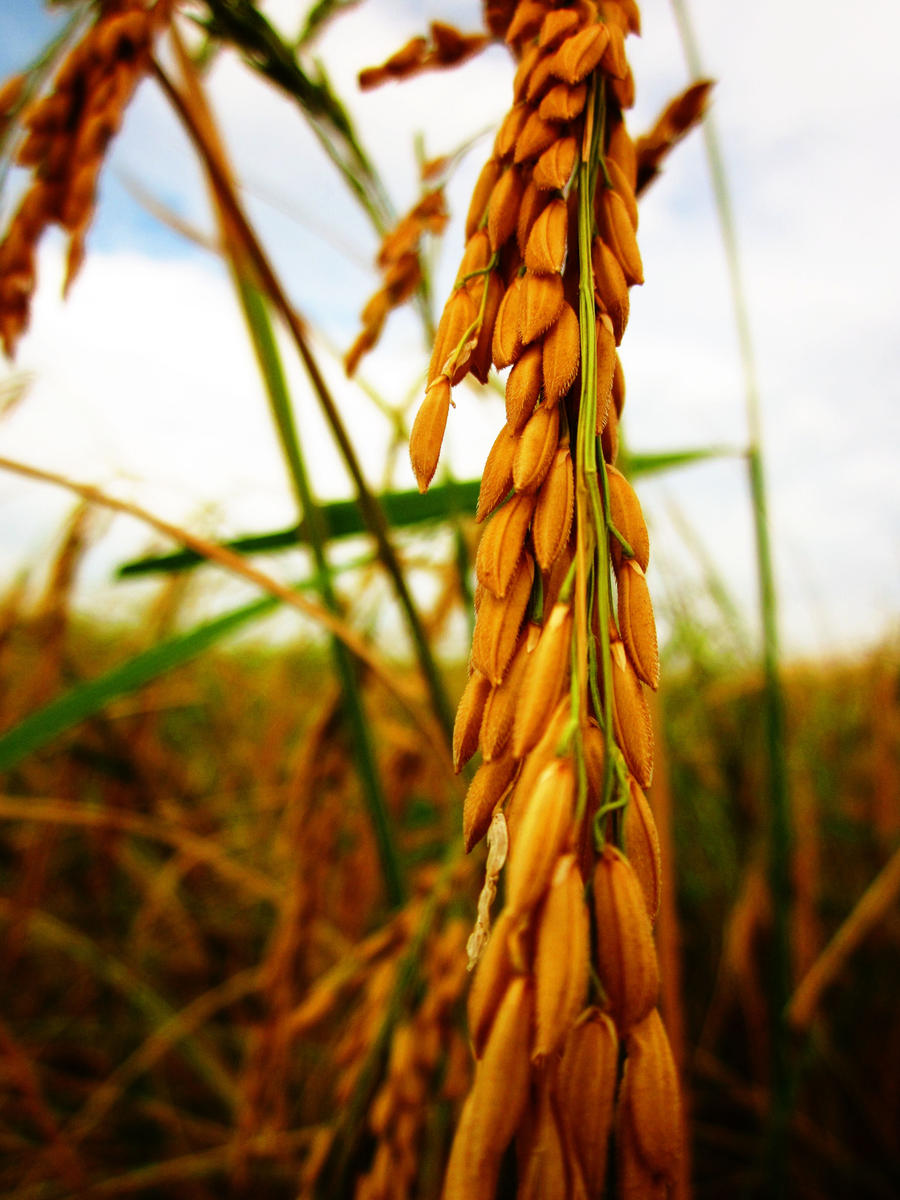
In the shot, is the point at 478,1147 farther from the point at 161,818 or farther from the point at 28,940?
the point at 28,940

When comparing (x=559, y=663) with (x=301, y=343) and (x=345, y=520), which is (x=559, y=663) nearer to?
(x=301, y=343)

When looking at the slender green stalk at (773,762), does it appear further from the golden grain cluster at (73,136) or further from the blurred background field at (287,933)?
the golden grain cluster at (73,136)

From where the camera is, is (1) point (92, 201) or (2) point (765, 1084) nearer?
(1) point (92, 201)

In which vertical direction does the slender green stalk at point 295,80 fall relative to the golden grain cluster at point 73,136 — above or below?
above

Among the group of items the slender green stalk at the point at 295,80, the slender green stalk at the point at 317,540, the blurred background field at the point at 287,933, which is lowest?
the blurred background field at the point at 287,933

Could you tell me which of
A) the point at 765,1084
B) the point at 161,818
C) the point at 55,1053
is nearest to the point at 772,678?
the point at 765,1084

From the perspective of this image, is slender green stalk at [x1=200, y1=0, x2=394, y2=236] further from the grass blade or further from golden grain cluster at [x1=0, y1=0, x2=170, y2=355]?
the grass blade

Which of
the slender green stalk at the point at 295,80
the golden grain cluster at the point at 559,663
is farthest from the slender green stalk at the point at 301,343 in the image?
the golden grain cluster at the point at 559,663
